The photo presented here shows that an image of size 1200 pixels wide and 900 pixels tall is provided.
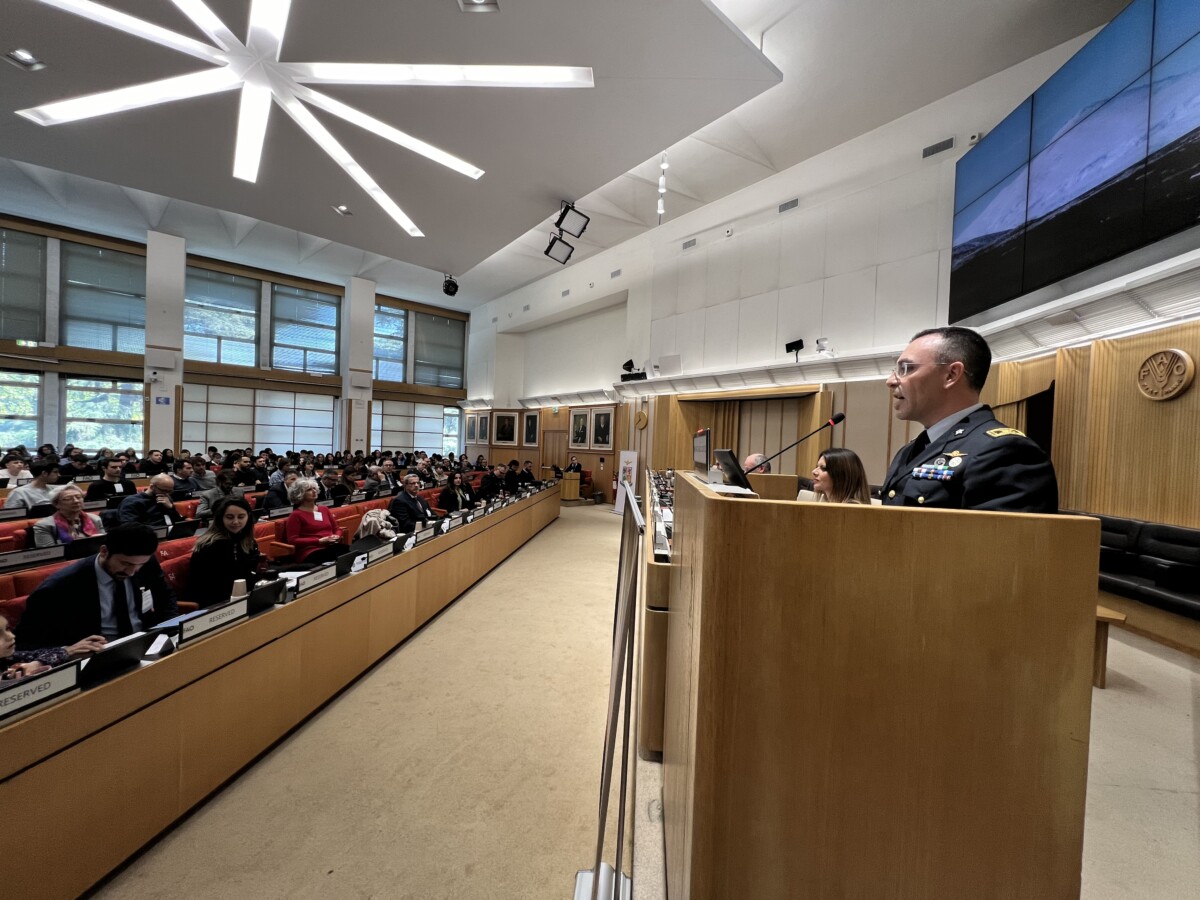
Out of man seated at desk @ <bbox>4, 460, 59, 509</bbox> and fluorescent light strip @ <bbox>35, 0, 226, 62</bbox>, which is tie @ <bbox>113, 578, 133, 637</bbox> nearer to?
man seated at desk @ <bbox>4, 460, 59, 509</bbox>

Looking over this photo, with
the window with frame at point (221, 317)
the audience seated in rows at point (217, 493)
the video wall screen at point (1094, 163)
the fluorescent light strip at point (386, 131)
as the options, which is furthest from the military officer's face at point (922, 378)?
the window with frame at point (221, 317)

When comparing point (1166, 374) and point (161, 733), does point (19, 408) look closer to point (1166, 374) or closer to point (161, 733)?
point (161, 733)

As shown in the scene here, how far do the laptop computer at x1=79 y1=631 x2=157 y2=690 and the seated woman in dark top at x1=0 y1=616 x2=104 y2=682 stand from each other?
7 cm

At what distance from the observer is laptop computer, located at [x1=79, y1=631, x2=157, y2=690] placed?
1.59m

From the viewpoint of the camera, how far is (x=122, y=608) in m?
2.20

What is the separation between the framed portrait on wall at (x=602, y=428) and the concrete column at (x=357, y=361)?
6.93m

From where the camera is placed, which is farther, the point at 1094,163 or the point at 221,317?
the point at 221,317

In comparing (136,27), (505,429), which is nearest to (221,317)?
(505,429)

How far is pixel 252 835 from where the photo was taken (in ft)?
6.23

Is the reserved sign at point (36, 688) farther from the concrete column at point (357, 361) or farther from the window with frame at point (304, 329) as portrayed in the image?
the window with frame at point (304, 329)

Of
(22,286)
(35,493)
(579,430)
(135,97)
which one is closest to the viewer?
(135,97)

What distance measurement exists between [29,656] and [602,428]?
11967 millimetres

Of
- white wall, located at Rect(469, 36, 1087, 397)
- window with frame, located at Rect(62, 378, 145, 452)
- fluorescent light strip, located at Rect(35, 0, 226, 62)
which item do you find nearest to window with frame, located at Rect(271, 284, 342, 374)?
window with frame, located at Rect(62, 378, 145, 452)

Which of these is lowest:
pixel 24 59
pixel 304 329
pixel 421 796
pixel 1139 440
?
pixel 421 796
